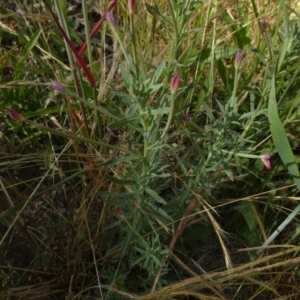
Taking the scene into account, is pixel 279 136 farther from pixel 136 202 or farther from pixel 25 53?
pixel 25 53

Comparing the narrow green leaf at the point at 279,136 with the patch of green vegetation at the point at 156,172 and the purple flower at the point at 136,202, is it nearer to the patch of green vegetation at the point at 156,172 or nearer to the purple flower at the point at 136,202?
the patch of green vegetation at the point at 156,172

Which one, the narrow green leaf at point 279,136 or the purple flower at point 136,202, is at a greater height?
the narrow green leaf at point 279,136

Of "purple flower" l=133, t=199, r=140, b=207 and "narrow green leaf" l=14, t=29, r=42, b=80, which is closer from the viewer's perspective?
"purple flower" l=133, t=199, r=140, b=207

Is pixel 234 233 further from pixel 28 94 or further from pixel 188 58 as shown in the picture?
pixel 28 94

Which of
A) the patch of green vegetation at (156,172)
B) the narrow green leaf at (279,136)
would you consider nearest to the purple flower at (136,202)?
the patch of green vegetation at (156,172)

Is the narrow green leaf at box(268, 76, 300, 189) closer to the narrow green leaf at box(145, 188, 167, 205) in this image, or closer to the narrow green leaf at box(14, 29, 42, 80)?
the narrow green leaf at box(145, 188, 167, 205)

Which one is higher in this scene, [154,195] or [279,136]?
[279,136]

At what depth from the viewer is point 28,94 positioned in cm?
165

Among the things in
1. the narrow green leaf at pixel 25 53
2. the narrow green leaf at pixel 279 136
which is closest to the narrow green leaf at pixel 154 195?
the narrow green leaf at pixel 279 136

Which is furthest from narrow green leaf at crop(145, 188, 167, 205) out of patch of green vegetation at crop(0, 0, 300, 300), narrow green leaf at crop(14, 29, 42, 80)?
narrow green leaf at crop(14, 29, 42, 80)

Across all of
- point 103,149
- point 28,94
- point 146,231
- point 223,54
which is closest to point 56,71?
point 28,94

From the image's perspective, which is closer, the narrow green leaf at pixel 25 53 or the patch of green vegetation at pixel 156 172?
the patch of green vegetation at pixel 156 172

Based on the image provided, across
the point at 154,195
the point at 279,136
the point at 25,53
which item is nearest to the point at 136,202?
the point at 154,195

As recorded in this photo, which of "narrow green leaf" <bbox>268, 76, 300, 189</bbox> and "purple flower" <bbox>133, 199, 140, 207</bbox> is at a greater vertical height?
"narrow green leaf" <bbox>268, 76, 300, 189</bbox>
